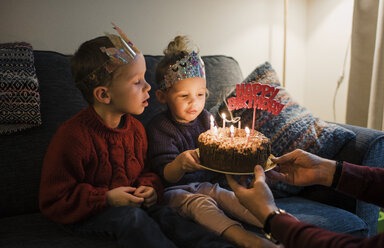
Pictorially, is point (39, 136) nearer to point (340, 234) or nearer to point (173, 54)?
point (173, 54)

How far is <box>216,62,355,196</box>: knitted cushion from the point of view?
60.1 inches

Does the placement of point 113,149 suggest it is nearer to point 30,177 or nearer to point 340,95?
point 30,177

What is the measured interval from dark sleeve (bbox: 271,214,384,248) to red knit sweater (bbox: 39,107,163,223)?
62 cm

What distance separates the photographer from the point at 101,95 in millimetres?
1207

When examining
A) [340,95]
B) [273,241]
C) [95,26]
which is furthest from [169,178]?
[340,95]

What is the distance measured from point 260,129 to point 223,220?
0.64 metres

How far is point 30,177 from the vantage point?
143 cm

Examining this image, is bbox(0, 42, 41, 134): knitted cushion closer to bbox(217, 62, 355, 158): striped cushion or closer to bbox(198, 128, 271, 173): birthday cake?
bbox(198, 128, 271, 173): birthday cake

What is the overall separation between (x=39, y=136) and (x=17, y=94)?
0.74 feet

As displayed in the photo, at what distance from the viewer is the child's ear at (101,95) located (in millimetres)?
1196

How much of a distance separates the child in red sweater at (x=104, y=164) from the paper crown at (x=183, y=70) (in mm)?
204

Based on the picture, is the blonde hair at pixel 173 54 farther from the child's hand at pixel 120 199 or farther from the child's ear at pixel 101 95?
the child's hand at pixel 120 199

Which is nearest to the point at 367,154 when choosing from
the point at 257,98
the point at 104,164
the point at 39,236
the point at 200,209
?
the point at 257,98

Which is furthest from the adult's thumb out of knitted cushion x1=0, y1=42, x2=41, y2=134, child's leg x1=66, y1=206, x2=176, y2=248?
knitted cushion x1=0, y1=42, x2=41, y2=134
